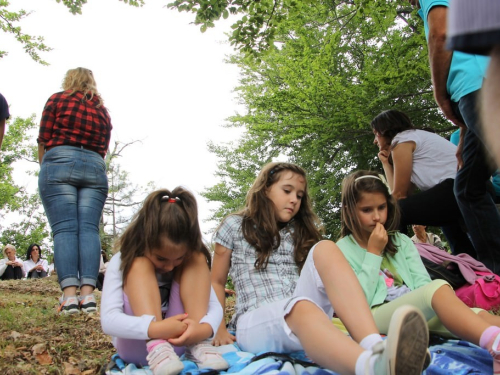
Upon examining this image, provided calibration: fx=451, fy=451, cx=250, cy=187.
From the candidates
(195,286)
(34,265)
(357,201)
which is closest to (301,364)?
(195,286)

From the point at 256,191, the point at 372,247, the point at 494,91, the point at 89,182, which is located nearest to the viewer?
the point at 494,91

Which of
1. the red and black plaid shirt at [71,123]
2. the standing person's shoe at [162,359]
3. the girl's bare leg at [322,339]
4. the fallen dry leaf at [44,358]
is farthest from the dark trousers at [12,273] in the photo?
the girl's bare leg at [322,339]

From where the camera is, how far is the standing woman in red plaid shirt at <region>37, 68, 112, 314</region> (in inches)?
129

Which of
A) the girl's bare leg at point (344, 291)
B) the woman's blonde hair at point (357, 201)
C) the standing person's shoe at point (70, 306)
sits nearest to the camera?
the girl's bare leg at point (344, 291)

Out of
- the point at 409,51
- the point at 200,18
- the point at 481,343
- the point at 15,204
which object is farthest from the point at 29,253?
the point at 15,204

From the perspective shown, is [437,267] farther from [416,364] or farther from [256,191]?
[416,364]

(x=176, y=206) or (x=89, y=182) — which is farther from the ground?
(x=89, y=182)

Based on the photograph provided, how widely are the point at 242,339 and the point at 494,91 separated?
72.3 inches

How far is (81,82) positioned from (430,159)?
2.88 metres

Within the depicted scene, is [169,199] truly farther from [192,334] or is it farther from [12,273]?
[12,273]

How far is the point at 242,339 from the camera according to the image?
2.27 metres

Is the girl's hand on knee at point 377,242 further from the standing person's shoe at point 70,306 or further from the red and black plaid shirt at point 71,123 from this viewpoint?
the red and black plaid shirt at point 71,123

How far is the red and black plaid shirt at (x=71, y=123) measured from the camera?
3439 mm

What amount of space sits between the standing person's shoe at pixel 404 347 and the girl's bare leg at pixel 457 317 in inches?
22.2
